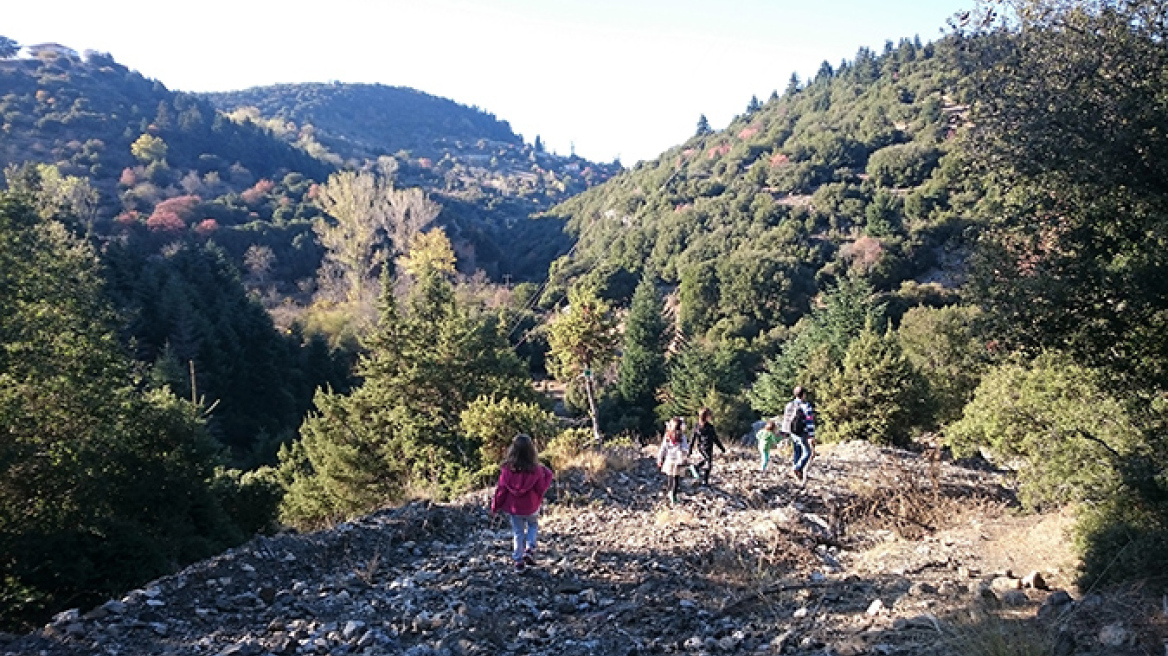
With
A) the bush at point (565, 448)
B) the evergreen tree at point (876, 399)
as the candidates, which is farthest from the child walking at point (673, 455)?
the evergreen tree at point (876, 399)

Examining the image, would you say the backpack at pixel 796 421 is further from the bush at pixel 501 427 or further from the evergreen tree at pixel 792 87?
the evergreen tree at pixel 792 87

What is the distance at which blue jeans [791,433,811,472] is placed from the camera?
11.0m

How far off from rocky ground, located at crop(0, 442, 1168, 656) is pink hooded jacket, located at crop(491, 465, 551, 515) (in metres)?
0.65

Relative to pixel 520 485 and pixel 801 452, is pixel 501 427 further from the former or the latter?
pixel 520 485

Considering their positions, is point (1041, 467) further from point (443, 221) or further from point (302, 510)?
point (443, 221)

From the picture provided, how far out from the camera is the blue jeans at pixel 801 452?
11.0 metres

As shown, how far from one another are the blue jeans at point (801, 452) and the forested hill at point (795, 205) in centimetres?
2430

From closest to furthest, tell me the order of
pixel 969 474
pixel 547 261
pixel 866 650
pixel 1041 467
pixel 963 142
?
pixel 866 650 < pixel 963 142 < pixel 1041 467 < pixel 969 474 < pixel 547 261

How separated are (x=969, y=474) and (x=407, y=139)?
185m

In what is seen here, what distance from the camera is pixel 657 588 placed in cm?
629

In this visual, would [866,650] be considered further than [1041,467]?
No

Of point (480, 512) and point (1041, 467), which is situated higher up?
point (1041, 467)

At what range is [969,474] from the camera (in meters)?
12.1

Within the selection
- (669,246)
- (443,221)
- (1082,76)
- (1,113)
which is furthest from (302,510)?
(1,113)
